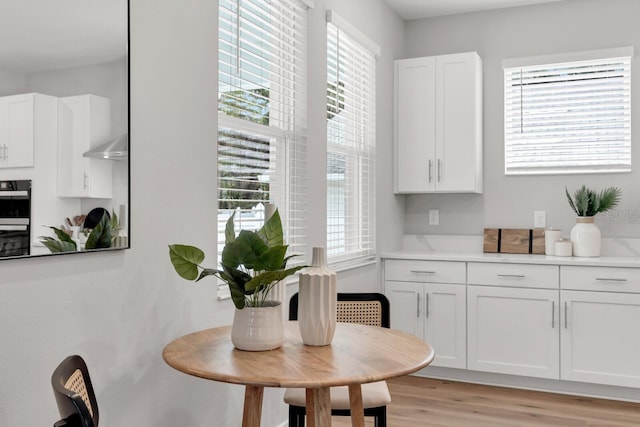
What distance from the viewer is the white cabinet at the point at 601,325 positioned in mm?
3529

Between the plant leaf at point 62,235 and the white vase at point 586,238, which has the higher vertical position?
the plant leaf at point 62,235

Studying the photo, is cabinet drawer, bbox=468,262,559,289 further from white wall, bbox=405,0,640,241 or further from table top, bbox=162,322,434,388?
table top, bbox=162,322,434,388

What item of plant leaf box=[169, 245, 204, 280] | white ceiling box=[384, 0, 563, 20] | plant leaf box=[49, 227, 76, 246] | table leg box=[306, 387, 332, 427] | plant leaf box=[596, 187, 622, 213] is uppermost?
white ceiling box=[384, 0, 563, 20]

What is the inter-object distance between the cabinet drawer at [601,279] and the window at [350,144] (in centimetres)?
124

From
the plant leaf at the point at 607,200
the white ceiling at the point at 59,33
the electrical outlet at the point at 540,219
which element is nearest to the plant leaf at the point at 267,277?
the white ceiling at the point at 59,33

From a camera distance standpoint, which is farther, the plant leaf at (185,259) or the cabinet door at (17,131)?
the plant leaf at (185,259)

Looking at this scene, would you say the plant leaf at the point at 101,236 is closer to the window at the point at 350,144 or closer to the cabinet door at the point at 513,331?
the window at the point at 350,144

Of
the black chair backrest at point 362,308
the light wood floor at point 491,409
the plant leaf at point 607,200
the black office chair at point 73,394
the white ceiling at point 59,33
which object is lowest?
the light wood floor at point 491,409

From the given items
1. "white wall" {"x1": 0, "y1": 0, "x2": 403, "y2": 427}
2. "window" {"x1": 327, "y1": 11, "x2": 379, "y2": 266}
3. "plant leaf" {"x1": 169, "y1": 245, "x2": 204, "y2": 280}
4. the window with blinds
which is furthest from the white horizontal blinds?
"plant leaf" {"x1": 169, "y1": 245, "x2": 204, "y2": 280}

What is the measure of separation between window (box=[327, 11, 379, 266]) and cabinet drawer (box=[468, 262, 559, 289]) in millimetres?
703

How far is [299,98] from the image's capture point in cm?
306

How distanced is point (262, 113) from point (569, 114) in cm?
250

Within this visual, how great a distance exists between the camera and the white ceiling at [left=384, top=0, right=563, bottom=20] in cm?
424

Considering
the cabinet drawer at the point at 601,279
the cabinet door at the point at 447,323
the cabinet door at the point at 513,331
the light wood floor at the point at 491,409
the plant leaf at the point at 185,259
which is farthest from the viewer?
the cabinet door at the point at 447,323
